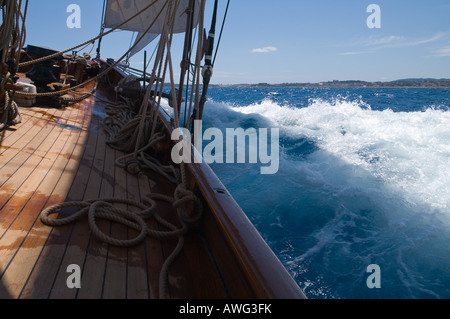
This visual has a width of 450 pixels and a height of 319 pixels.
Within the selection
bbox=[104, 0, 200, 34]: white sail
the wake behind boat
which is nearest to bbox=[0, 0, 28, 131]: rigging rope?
the wake behind boat

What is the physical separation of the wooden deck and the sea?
201 centimetres

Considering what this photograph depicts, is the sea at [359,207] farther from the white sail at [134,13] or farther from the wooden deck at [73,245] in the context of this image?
the white sail at [134,13]

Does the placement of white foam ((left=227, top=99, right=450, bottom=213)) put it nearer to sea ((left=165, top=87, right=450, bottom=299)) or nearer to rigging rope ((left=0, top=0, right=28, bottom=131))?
sea ((left=165, top=87, right=450, bottom=299))


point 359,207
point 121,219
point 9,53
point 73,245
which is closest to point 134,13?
point 9,53

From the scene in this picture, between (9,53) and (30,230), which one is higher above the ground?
(9,53)

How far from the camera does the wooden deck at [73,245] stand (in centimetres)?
105

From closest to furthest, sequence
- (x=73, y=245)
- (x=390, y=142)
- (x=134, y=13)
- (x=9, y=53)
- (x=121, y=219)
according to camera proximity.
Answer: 1. (x=73, y=245)
2. (x=121, y=219)
3. (x=9, y=53)
4. (x=134, y=13)
5. (x=390, y=142)

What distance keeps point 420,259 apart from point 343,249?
0.86 m

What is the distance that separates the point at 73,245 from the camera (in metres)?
1.25

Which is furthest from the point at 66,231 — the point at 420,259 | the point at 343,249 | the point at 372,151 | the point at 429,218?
the point at 372,151

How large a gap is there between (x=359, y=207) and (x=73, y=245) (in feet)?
13.9

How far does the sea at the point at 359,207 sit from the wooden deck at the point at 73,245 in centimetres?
201

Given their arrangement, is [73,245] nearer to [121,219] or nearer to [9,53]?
[121,219]
